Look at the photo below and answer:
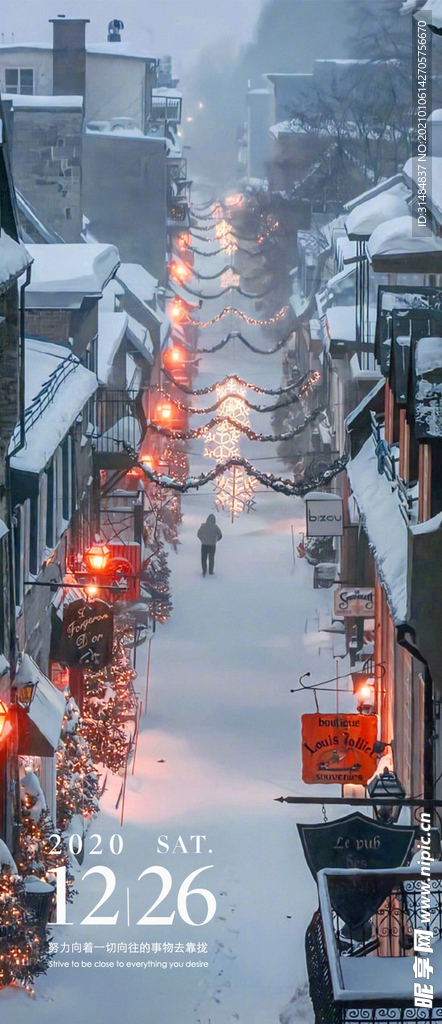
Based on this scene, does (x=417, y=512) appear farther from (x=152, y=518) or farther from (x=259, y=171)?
(x=259, y=171)

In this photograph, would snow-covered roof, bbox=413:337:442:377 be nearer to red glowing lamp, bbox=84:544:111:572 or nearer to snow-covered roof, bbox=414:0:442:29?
snow-covered roof, bbox=414:0:442:29

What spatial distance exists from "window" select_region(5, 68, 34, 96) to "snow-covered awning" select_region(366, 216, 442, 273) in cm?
3177

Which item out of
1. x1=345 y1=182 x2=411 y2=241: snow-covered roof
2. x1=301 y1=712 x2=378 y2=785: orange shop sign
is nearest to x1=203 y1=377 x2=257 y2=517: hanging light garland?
x1=345 y1=182 x2=411 y2=241: snow-covered roof

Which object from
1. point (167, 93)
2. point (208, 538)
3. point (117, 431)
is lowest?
point (208, 538)

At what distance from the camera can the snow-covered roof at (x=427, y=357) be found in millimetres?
12594

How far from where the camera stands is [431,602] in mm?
11961

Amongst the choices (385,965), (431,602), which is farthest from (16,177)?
(385,965)

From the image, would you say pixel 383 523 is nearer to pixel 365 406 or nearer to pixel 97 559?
pixel 365 406

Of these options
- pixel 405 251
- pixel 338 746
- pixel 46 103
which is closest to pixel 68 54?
pixel 46 103

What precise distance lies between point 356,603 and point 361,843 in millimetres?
14166

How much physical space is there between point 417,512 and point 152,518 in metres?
26.7

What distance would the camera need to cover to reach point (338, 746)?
16.2m

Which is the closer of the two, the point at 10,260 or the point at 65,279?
the point at 10,260

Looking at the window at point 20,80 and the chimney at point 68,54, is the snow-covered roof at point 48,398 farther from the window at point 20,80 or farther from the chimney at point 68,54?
the window at point 20,80
